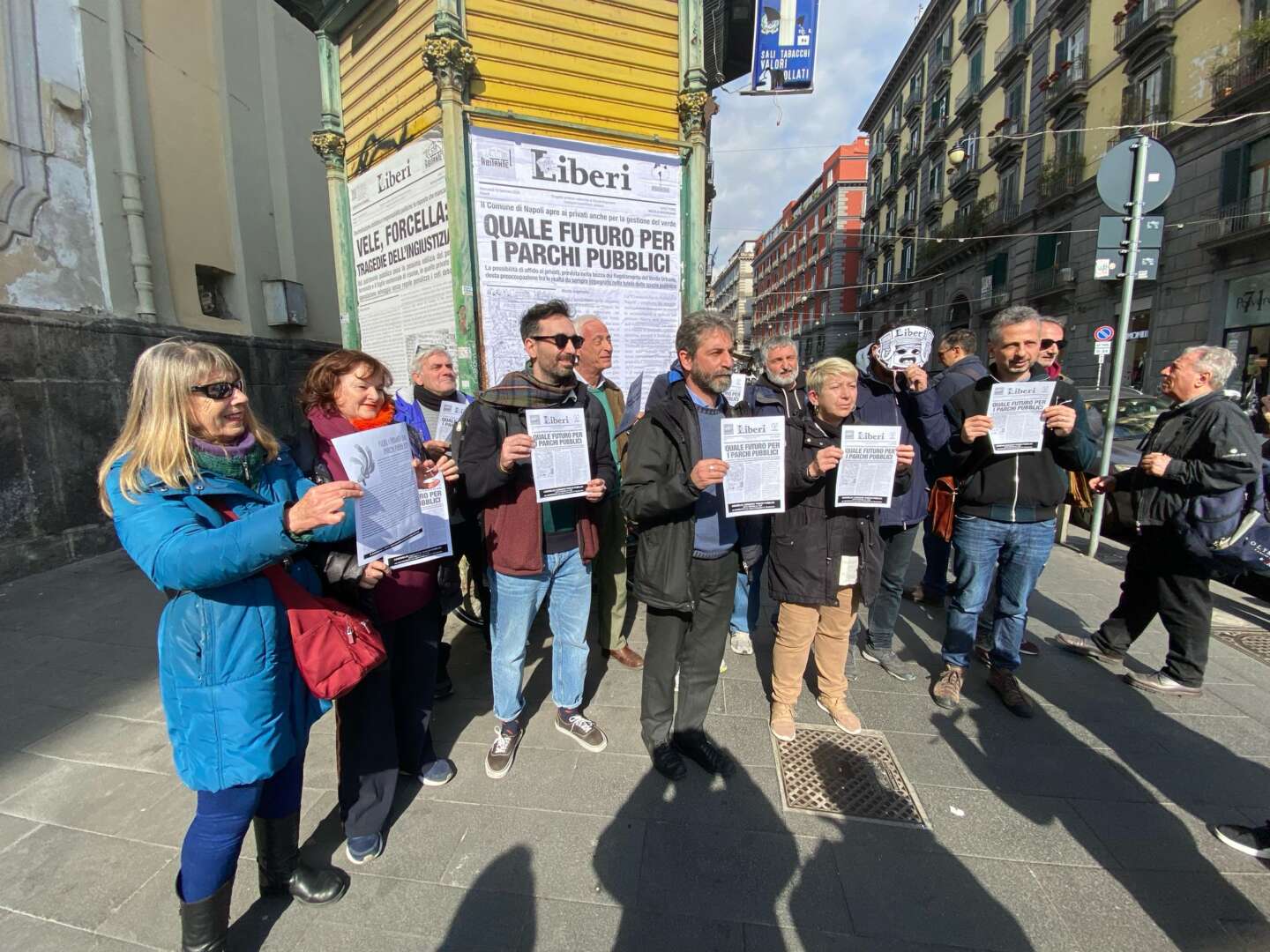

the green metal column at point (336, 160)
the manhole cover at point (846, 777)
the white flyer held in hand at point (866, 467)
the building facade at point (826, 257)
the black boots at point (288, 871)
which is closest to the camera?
the black boots at point (288, 871)

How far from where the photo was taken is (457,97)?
405 centimetres

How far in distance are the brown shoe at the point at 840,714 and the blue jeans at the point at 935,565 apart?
2.01 m

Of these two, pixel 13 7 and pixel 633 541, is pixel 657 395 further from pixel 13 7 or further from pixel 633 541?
pixel 13 7

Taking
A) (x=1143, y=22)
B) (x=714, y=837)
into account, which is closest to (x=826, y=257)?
(x=1143, y=22)

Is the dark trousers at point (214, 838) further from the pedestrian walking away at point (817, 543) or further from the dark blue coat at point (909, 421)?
the dark blue coat at point (909, 421)

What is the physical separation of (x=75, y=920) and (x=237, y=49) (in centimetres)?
Result: 1061

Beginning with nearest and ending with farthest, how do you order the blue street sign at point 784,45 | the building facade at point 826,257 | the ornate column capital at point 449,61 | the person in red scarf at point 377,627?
the person in red scarf at point 377,627 → the ornate column capital at point 449,61 → the blue street sign at point 784,45 → the building facade at point 826,257

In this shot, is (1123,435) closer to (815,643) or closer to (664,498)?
(815,643)

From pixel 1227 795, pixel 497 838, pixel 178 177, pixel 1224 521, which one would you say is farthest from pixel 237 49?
pixel 1227 795

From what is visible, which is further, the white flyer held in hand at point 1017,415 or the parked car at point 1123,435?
the parked car at point 1123,435

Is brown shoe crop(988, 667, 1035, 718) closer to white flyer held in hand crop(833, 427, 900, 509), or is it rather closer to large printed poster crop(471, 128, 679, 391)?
white flyer held in hand crop(833, 427, 900, 509)

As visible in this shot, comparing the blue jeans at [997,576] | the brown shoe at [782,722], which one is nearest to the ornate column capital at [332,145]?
the brown shoe at [782,722]

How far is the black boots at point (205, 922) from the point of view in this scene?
1.71 metres

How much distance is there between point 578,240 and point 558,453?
2812 mm
